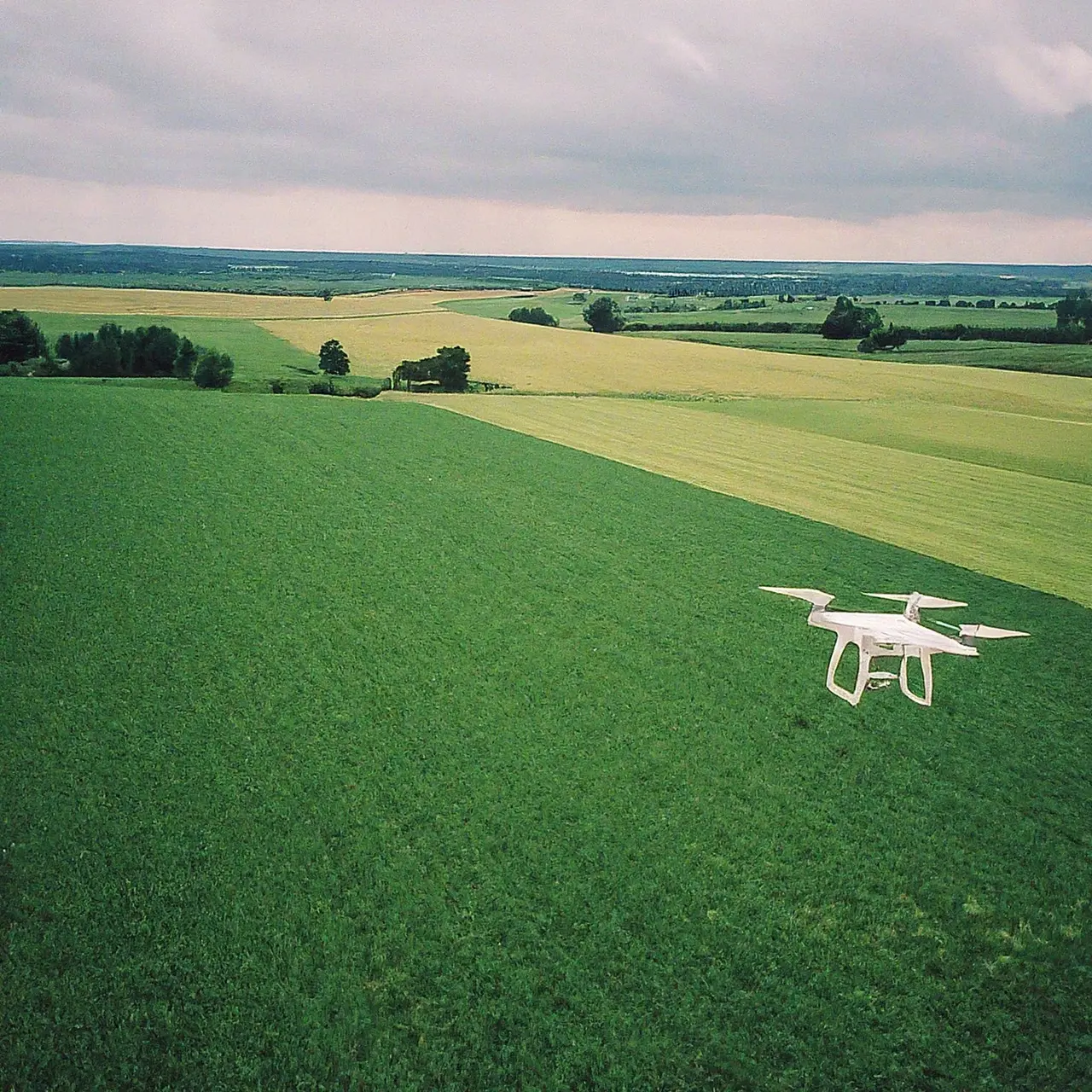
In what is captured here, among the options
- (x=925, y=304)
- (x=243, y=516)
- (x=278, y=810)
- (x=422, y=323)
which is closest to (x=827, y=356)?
(x=422, y=323)

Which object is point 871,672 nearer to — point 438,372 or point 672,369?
point 438,372

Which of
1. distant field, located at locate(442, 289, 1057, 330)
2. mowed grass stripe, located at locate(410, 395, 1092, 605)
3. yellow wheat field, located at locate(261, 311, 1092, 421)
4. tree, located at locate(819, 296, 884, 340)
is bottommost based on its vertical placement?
mowed grass stripe, located at locate(410, 395, 1092, 605)

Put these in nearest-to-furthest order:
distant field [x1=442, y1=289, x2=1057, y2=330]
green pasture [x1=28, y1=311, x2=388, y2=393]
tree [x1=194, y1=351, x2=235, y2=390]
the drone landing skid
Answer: the drone landing skid, tree [x1=194, y1=351, x2=235, y2=390], green pasture [x1=28, y1=311, x2=388, y2=393], distant field [x1=442, y1=289, x2=1057, y2=330]

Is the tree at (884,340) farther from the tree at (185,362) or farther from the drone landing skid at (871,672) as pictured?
the drone landing skid at (871,672)

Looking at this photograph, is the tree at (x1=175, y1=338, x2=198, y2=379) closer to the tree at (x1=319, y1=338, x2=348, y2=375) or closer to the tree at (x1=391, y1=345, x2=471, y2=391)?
the tree at (x1=319, y1=338, x2=348, y2=375)

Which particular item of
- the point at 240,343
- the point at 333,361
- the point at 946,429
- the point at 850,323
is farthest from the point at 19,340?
the point at 850,323

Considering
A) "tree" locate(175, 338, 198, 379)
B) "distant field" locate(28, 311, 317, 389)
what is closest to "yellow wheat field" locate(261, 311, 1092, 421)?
"distant field" locate(28, 311, 317, 389)

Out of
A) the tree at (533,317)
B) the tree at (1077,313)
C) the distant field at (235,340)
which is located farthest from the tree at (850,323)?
the distant field at (235,340)
